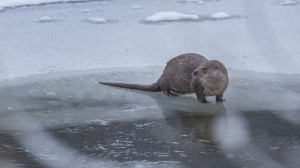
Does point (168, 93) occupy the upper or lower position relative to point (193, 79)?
lower

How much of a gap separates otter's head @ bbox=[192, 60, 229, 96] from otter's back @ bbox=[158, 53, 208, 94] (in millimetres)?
338

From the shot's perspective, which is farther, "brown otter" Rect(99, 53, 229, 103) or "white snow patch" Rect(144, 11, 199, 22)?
"white snow patch" Rect(144, 11, 199, 22)

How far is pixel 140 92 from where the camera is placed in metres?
4.33

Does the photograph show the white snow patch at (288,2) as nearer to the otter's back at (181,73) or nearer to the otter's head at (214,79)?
the otter's back at (181,73)

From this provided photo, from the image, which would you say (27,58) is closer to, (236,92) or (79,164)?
(236,92)

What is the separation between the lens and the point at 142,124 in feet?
10.6

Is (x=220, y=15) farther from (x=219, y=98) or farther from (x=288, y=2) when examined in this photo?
(x=219, y=98)

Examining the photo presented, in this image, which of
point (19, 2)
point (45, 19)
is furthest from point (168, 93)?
point (19, 2)

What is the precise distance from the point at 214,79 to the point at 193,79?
0.22 m

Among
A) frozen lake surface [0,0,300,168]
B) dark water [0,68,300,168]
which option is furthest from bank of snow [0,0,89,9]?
dark water [0,68,300,168]

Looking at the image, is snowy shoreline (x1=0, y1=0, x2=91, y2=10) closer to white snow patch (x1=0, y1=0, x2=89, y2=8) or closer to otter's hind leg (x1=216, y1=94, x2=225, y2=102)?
white snow patch (x1=0, y1=0, x2=89, y2=8)

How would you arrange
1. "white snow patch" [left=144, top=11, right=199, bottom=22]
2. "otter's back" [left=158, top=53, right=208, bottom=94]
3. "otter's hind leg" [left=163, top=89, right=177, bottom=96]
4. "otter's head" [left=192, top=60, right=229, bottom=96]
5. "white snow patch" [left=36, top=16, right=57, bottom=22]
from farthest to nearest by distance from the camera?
"white snow patch" [left=36, top=16, right=57, bottom=22] < "white snow patch" [left=144, top=11, right=199, bottom=22] < "otter's hind leg" [left=163, top=89, right=177, bottom=96] < "otter's back" [left=158, top=53, right=208, bottom=94] < "otter's head" [left=192, top=60, right=229, bottom=96]

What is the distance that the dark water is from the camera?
2.55 meters

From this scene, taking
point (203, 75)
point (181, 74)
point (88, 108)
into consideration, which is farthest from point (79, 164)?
point (181, 74)
